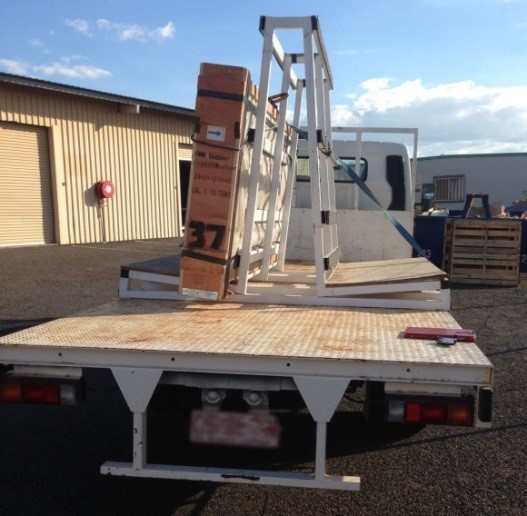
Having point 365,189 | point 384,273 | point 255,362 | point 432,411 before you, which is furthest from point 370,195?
point 255,362

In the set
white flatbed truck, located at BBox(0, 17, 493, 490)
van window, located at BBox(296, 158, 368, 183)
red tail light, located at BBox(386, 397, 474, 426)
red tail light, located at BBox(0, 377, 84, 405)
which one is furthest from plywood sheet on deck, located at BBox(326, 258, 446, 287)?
red tail light, located at BBox(0, 377, 84, 405)

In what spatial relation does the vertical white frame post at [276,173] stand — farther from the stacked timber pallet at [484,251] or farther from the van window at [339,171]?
the stacked timber pallet at [484,251]

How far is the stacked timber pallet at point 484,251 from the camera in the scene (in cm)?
1223

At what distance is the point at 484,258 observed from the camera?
40.5 feet

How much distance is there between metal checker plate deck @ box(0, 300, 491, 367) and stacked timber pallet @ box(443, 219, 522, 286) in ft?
29.5

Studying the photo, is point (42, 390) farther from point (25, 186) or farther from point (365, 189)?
point (25, 186)

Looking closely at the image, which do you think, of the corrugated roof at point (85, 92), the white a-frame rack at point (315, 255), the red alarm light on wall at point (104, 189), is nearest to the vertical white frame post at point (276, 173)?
the white a-frame rack at point (315, 255)

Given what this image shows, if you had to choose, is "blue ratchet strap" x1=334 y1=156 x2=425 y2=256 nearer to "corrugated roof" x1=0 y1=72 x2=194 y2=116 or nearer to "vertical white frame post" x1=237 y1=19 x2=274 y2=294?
"vertical white frame post" x1=237 y1=19 x2=274 y2=294

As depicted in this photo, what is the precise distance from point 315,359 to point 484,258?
1050 cm

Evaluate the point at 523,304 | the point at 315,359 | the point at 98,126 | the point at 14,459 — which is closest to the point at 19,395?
the point at 14,459

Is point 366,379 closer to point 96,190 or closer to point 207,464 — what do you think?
point 207,464

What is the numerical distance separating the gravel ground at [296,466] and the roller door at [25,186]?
35.5 feet

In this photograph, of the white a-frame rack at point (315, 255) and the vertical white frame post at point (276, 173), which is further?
the vertical white frame post at point (276, 173)

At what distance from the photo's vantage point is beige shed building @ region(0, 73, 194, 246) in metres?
14.9
